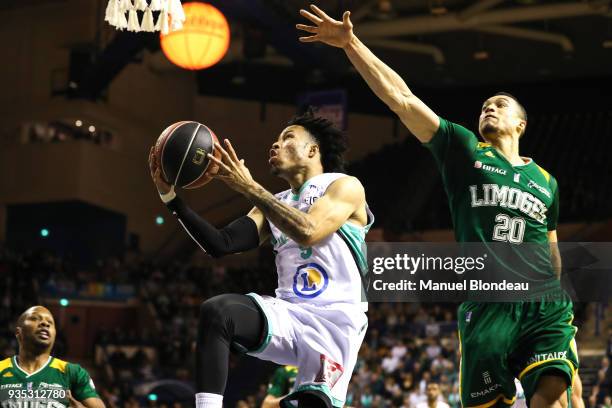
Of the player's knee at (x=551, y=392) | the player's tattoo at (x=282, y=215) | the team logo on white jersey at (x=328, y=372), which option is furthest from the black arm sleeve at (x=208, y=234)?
the player's knee at (x=551, y=392)

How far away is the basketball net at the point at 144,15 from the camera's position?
24.5ft

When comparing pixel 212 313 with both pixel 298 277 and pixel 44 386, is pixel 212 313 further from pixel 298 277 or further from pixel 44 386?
pixel 44 386

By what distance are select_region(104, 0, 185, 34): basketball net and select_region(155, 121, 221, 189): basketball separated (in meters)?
1.70

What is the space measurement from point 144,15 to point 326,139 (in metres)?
1.86

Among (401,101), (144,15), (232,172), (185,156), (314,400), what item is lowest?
(314,400)

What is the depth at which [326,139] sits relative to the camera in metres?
6.40

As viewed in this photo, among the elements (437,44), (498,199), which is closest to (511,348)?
(498,199)

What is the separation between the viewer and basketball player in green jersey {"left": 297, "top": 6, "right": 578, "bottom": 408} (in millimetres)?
6062

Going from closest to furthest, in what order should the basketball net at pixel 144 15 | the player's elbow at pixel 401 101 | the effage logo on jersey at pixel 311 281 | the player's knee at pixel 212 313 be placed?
the player's knee at pixel 212 313 < the effage logo on jersey at pixel 311 281 < the player's elbow at pixel 401 101 < the basketball net at pixel 144 15

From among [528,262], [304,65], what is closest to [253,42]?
[304,65]

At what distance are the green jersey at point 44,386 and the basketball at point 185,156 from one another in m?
2.84

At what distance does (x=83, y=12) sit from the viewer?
29250 mm

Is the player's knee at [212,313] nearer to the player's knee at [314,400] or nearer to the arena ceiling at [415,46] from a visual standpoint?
the player's knee at [314,400]

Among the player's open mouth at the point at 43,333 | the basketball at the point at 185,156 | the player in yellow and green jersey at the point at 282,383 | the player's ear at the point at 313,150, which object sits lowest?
the player in yellow and green jersey at the point at 282,383
